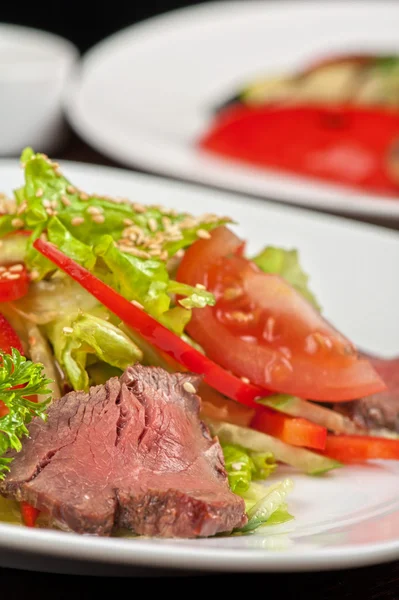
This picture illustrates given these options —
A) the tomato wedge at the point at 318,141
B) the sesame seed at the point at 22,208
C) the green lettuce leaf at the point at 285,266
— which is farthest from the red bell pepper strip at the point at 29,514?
the tomato wedge at the point at 318,141

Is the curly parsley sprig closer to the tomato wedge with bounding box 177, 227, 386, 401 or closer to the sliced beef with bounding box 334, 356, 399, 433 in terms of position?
the tomato wedge with bounding box 177, 227, 386, 401

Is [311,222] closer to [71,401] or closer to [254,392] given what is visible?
[254,392]

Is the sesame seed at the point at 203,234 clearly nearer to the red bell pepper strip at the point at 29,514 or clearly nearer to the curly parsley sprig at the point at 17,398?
the curly parsley sprig at the point at 17,398

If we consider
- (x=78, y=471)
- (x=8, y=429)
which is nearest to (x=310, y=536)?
(x=78, y=471)

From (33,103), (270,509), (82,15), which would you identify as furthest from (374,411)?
(82,15)

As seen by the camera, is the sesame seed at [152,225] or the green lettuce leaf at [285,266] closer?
the sesame seed at [152,225]

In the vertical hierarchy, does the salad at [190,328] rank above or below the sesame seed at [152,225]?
below
